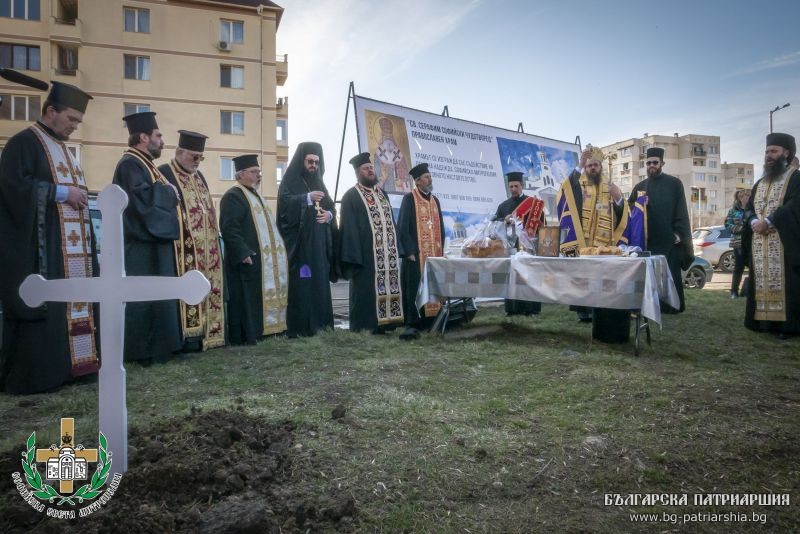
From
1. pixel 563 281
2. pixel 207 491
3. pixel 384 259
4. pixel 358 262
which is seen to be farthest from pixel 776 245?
pixel 207 491

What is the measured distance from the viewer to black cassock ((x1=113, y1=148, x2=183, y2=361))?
4789 millimetres

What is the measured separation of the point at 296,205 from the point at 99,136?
1351 cm

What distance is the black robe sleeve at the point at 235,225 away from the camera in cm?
593

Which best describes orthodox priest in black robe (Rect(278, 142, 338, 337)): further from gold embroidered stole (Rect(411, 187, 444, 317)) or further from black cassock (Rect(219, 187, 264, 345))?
gold embroidered stole (Rect(411, 187, 444, 317))

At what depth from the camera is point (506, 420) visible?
3.01 meters

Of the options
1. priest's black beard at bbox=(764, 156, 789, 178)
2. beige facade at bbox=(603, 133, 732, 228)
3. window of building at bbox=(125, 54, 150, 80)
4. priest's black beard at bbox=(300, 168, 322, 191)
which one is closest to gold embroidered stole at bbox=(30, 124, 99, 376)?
priest's black beard at bbox=(300, 168, 322, 191)

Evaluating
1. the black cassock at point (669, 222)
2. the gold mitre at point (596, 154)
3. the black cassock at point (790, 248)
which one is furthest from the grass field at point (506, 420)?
the gold mitre at point (596, 154)

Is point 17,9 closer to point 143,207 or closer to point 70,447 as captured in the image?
point 143,207

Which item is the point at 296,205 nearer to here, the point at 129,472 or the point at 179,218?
the point at 179,218

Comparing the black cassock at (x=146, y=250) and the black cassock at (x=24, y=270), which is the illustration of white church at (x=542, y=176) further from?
the black cassock at (x=24, y=270)

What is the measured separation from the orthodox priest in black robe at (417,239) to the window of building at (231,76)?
15.5 meters

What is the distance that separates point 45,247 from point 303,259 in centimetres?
285

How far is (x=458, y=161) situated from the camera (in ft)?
29.9

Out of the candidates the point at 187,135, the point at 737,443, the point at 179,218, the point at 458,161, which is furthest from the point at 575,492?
the point at 458,161
